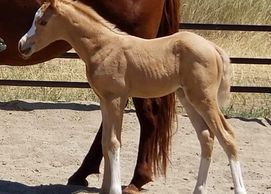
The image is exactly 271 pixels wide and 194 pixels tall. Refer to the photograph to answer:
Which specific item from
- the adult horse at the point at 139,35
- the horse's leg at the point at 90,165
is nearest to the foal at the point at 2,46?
the adult horse at the point at 139,35

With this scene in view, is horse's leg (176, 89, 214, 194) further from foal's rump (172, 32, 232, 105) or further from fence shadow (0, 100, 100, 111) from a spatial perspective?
fence shadow (0, 100, 100, 111)

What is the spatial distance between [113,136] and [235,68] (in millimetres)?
6053

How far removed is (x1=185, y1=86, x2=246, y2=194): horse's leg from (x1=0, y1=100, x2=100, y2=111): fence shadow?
10.6 feet

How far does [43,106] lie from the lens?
23.5 feet

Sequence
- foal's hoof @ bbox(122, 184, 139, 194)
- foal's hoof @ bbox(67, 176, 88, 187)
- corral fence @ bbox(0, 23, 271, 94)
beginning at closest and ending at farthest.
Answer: foal's hoof @ bbox(122, 184, 139, 194), foal's hoof @ bbox(67, 176, 88, 187), corral fence @ bbox(0, 23, 271, 94)

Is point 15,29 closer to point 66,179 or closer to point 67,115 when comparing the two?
point 66,179

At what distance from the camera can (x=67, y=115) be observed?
6.95 meters

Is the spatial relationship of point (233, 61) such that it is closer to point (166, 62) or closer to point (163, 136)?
point (163, 136)

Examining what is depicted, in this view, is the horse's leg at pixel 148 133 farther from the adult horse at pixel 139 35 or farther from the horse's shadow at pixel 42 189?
the horse's shadow at pixel 42 189

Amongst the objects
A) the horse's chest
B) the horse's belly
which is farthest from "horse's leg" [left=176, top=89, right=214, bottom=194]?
the horse's chest

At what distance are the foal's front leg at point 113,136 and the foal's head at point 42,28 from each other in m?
0.47

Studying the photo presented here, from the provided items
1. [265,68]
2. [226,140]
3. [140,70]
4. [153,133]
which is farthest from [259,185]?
[265,68]

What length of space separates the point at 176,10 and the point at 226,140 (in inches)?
57.7

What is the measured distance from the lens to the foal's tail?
4.12 meters
